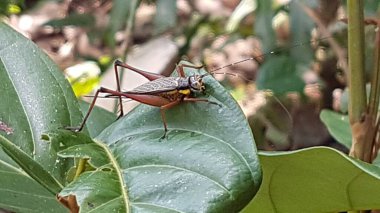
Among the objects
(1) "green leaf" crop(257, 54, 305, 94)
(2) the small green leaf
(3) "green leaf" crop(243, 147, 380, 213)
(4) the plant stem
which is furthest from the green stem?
(1) "green leaf" crop(257, 54, 305, 94)

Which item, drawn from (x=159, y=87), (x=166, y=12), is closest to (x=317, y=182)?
(x=159, y=87)

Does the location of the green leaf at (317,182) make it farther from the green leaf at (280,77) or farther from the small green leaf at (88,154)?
the green leaf at (280,77)

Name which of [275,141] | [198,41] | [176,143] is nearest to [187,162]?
[176,143]

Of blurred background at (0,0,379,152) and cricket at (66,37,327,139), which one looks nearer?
cricket at (66,37,327,139)

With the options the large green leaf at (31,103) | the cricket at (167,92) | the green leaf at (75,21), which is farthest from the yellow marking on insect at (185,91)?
the green leaf at (75,21)

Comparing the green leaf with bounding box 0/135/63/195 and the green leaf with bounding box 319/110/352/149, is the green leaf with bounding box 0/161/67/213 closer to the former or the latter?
the green leaf with bounding box 0/135/63/195

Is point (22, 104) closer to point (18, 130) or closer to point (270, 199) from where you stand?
point (18, 130)
